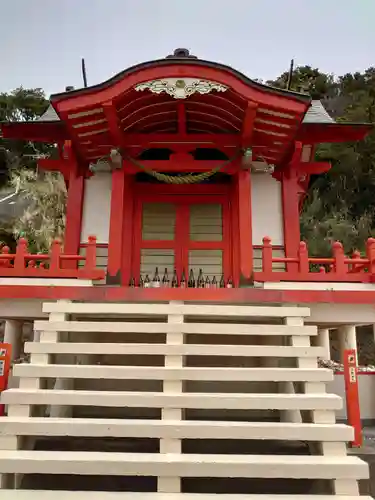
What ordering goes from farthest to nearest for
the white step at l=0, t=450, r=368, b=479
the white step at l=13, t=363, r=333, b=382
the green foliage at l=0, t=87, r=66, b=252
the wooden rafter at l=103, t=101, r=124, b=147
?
the green foliage at l=0, t=87, r=66, b=252
the wooden rafter at l=103, t=101, r=124, b=147
the white step at l=13, t=363, r=333, b=382
the white step at l=0, t=450, r=368, b=479

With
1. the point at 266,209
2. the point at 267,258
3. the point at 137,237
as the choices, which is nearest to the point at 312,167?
the point at 266,209

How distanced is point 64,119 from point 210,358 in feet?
15.1

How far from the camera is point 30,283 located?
18.6 ft

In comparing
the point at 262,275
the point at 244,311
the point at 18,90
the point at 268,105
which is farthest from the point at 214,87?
the point at 18,90

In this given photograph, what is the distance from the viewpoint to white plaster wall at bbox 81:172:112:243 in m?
7.77

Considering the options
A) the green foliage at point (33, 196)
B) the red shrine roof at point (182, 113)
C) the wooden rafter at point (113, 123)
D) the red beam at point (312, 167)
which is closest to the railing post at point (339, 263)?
the red shrine roof at point (182, 113)

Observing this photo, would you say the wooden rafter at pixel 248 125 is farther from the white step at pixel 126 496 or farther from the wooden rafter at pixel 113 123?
the white step at pixel 126 496

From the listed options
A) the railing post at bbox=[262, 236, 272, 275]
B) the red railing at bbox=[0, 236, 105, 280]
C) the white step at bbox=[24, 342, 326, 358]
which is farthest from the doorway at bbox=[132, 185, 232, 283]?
the white step at bbox=[24, 342, 326, 358]

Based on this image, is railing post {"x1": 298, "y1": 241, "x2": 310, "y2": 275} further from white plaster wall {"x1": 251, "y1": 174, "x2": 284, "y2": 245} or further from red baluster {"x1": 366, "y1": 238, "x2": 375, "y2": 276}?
white plaster wall {"x1": 251, "y1": 174, "x2": 284, "y2": 245}

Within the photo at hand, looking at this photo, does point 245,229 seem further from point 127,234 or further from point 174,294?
point 127,234

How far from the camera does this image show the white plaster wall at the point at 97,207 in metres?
7.77

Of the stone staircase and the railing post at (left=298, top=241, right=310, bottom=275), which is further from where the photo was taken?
the railing post at (left=298, top=241, right=310, bottom=275)

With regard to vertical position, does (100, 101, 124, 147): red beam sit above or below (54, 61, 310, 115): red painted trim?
below

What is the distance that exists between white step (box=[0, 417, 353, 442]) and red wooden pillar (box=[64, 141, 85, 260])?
3.81 meters
